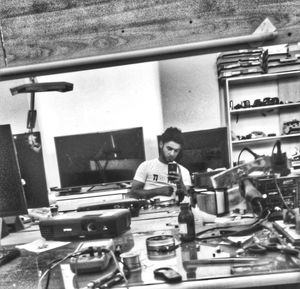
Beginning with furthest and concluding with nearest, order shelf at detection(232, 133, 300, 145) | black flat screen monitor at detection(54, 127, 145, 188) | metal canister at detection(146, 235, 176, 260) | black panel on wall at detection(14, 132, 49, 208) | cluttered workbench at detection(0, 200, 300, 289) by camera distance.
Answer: shelf at detection(232, 133, 300, 145)
black flat screen monitor at detection(54, 127, 145, 188)
black panel on wall at detection(14, 132, 49, 208)
metal canister at detection(146, 235, 176, 260)
cluttered workbench at detection(0, 200, 300, 289)

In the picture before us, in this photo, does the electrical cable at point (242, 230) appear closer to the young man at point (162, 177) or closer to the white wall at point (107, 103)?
the young man at point (162, 177)

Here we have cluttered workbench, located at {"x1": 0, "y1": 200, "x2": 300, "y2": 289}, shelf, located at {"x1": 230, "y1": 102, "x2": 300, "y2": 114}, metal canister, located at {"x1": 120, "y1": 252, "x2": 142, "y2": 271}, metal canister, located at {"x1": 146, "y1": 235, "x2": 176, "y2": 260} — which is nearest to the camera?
cluttered workbench, located at {"x1": 0, "y1": 200, "x2": 300, "y2": 289}

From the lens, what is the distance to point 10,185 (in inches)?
61.1

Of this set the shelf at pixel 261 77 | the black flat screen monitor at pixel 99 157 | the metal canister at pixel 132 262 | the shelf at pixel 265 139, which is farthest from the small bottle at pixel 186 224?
the shelf at pixel 261 77

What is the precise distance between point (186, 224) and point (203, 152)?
1.08m

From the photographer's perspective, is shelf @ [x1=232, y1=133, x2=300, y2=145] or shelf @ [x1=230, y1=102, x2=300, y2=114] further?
shelf @ [x1=230, y1=102, x2=300, y2=114]

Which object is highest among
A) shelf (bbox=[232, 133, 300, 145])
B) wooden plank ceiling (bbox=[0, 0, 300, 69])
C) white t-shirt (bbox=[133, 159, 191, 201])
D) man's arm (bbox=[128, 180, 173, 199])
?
wooden plank ceiling (bbox=[0, 0, 300, 69])

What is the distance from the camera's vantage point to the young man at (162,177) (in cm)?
231

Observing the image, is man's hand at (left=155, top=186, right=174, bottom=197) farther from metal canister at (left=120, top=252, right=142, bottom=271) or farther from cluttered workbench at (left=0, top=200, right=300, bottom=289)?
metal canister at (left=120, top=252, right=142, bottom=271)

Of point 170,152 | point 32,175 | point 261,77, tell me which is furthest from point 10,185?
point 261,77

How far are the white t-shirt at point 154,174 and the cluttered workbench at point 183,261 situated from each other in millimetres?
671

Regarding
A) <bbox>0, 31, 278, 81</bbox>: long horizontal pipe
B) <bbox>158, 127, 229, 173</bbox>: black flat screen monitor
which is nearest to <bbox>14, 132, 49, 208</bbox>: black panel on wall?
<bbox>0, 31, 278, 81</bbox>: long horizontal pipe

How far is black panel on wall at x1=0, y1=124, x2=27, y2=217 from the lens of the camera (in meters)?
1.54

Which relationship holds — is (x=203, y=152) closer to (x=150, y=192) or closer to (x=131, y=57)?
(x=150, y=192)
